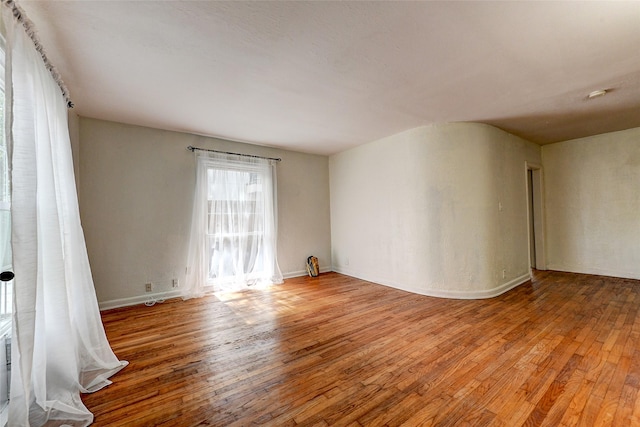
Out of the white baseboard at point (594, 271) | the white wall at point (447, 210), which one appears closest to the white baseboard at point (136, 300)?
the white wall at point (447, 210)

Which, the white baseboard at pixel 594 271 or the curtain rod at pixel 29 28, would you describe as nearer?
the curtain rod at pixel 29 28

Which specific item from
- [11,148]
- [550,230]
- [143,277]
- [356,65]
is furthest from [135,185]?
[550,230]

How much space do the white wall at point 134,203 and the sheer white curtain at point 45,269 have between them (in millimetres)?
1286

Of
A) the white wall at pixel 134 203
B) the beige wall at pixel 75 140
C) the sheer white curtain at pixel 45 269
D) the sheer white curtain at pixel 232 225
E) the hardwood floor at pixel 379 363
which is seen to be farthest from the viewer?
the sheer white curtain at pixel 232 225

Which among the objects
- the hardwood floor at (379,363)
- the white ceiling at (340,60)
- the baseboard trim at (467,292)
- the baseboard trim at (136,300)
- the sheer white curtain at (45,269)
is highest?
the white ceiling at (340,60)

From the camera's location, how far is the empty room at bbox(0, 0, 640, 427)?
1.57m

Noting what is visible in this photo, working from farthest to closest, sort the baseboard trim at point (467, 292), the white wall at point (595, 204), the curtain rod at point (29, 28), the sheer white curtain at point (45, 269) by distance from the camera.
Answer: the white wall at point (595, 204)
the baseboard trim at point (467, 292)
the curtain rod at point (29, 28)
the sheer white curtain at point (45, 269)

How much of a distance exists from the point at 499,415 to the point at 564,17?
2.55 m

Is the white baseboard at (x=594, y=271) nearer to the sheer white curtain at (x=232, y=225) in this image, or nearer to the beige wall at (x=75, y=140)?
the sheer white curtain at (x=232, y=225)

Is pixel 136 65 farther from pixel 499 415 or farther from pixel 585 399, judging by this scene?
pixel 585 399

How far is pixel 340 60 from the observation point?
2107mm

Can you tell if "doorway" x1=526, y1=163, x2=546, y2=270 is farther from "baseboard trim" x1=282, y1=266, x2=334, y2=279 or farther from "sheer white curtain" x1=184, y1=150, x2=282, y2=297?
"sheer white curtain" x1=184, y1=150, x2=282, y2=297

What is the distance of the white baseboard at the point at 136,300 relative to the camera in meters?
3.34

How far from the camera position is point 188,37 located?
182 cm
